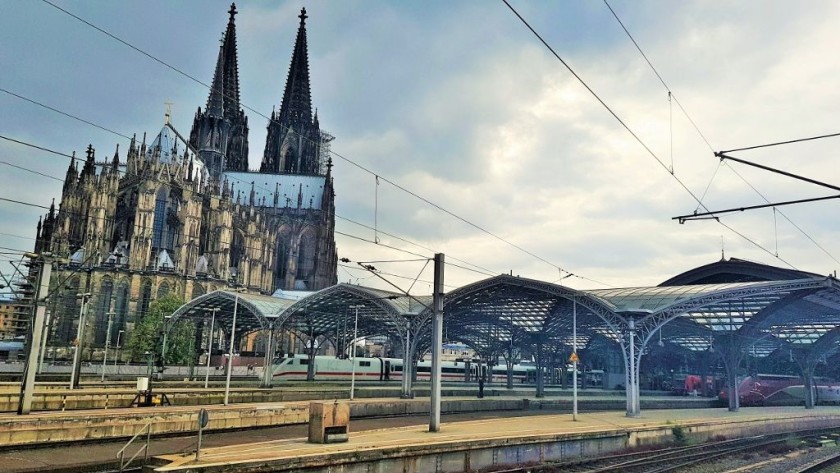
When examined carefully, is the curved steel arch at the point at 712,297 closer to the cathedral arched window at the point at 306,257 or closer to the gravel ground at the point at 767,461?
the gravel ground at the point at 767,461

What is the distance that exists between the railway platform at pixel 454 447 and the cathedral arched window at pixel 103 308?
215 ft

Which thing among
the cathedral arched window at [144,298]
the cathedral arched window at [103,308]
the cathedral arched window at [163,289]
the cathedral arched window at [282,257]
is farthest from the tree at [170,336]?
the cathedral arched window at [282,257]

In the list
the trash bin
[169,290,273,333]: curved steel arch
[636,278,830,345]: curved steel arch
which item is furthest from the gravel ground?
[169,290,273,333]: curved steel arch

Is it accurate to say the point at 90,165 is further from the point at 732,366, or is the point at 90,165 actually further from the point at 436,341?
the point at 732,366

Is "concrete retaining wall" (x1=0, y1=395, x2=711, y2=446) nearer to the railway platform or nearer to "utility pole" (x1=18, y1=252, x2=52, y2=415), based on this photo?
"utility pole" (x1=18, y1=252, x2=52, y2=415)

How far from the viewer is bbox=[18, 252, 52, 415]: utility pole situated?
21.8 metres

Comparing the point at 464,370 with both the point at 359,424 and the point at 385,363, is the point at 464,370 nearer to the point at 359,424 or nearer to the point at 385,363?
the point at 385,363

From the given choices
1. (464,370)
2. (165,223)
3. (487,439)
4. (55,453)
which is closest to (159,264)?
(165,223)

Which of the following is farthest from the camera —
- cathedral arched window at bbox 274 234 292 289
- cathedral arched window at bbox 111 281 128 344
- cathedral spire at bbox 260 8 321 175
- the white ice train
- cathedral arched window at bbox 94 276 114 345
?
cathedral spire at bbox 260 8 321 175

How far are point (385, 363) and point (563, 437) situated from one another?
47.1 m

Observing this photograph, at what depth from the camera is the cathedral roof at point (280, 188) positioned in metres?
118

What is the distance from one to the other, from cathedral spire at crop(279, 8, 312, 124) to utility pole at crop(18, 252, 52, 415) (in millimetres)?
106761

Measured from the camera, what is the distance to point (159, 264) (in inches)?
3278

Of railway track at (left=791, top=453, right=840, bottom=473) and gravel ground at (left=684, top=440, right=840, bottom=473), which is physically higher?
railway track at (left=791, top=453, right=840, bottom=473)
